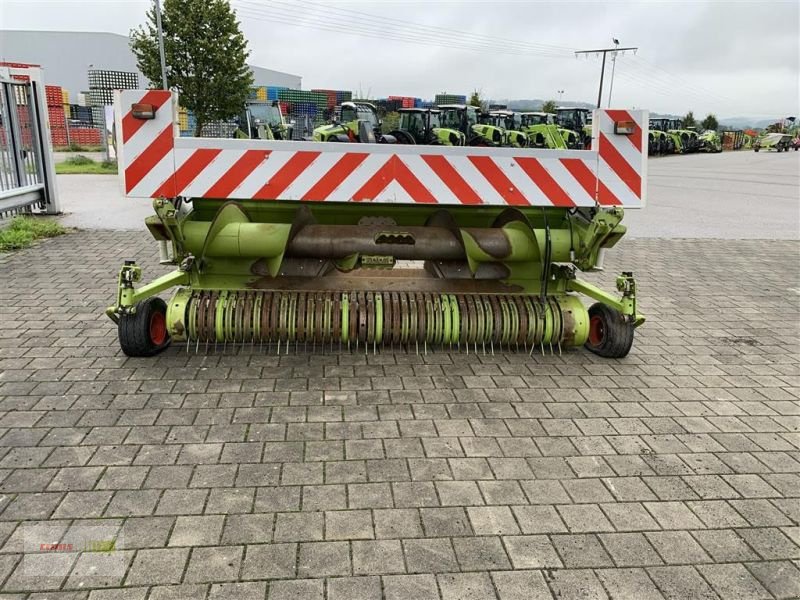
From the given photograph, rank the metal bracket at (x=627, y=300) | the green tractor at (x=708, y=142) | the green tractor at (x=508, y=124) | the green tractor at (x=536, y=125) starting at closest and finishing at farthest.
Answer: the metal bracket at (x=627, y=300) → the green tractor at (x=536, y=125) → the green tractor at (x=508, y=124) → the green tractor at (x=708, y=142)

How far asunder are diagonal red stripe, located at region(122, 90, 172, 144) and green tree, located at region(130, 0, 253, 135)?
20.2m

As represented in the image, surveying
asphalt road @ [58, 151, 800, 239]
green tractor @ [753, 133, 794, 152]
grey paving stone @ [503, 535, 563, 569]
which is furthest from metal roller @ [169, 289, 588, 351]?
green tractor @ [753, 133, 794, 152]

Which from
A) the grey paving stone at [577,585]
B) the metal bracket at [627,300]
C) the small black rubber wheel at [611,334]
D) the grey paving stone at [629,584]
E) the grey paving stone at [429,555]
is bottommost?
the grey paving stone at [629,584]

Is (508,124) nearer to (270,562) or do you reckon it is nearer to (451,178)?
(451,178)

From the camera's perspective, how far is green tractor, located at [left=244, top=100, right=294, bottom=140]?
1731 centimetres

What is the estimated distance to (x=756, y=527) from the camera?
2.84 metres

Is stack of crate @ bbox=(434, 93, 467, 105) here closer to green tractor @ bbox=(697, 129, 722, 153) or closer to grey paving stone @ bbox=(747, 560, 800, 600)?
green tractor @ bbox=(697, 129, 722, 153)

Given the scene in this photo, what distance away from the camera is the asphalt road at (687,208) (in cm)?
1098

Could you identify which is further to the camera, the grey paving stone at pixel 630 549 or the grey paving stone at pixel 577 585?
the grey paving stone at pixel 630 549

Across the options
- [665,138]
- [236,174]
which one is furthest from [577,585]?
[665,138]

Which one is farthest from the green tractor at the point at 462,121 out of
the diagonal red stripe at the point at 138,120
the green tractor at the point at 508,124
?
the diagonal red stripe at the point at 138,120

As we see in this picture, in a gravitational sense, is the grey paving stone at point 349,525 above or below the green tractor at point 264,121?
below

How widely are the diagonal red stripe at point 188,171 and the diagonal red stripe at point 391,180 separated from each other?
0.99 meters

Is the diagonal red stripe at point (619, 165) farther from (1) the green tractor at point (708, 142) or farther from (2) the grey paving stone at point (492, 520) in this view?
(1) the green tractor at point (708, 142)
